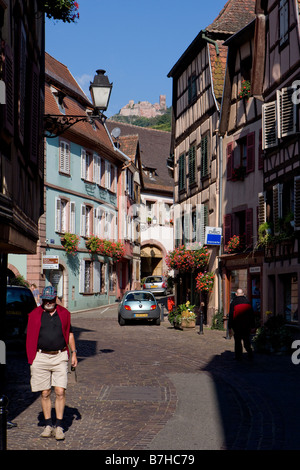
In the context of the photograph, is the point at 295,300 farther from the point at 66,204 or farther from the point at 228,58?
the point at 66,204

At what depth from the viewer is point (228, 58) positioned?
85.1ft

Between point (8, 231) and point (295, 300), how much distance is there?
11.6 m

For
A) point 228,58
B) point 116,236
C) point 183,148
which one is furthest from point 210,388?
point 116,236

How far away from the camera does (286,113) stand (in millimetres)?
19938

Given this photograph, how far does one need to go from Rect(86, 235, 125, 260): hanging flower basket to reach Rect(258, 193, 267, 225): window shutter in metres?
19.6

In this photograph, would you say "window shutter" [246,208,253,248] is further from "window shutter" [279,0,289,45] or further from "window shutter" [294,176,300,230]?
"window shutter" [279,0,289,45]

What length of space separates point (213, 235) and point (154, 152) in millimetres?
43234

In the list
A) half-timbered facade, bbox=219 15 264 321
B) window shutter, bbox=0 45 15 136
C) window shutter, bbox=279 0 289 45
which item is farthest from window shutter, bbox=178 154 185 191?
window shutter, bbox=0 45 15 136

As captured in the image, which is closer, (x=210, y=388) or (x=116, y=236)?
(x=210, y=388)

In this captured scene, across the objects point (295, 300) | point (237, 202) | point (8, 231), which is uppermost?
point (237, 202)

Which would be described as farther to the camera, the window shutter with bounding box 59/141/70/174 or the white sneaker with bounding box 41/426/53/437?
the window shutter with bounding box 59/141/70/174

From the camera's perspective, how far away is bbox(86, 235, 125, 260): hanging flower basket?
40.9 m

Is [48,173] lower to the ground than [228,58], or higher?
lower

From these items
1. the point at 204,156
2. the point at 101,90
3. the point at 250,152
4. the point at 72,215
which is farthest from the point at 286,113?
the point at 72,215
